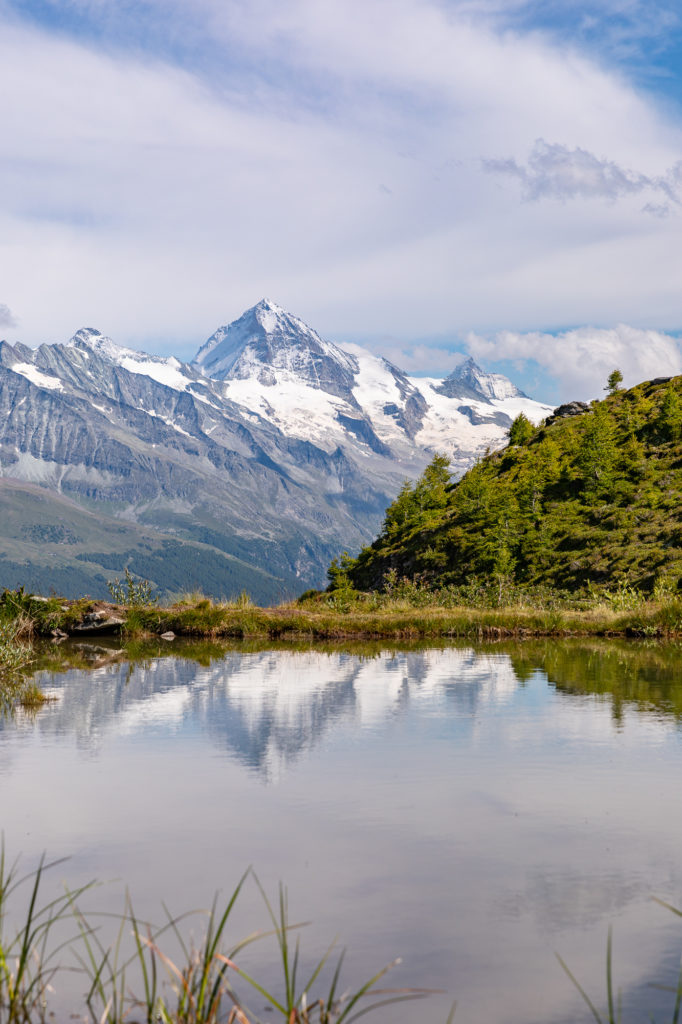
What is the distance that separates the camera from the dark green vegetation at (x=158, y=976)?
23.2ft

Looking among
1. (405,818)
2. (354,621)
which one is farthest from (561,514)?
(405,818)

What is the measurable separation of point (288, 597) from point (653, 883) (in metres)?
44.2

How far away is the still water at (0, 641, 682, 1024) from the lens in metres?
9.33

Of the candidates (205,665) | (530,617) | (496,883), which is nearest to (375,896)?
(496,883)

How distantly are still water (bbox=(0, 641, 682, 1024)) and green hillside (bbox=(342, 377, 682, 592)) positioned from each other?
2930cm

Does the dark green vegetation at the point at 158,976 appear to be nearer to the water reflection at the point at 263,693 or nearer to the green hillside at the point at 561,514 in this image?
the water reflection at the point at 263,693

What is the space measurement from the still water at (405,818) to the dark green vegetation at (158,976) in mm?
289

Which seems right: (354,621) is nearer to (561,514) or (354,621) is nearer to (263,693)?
(263,693)

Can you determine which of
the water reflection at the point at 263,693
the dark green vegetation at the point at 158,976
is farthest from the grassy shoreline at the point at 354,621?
the dark green vegetation at the point at 158,976

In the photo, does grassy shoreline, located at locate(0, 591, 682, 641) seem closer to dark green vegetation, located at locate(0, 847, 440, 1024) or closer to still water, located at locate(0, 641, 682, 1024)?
still water, located at locate(0, 641, 682, 1024)

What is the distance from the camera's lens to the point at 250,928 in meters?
9.98

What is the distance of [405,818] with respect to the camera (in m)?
13.8

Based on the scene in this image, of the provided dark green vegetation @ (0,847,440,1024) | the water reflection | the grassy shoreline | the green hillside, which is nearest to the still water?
the water reflection

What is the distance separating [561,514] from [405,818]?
172 feet
